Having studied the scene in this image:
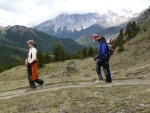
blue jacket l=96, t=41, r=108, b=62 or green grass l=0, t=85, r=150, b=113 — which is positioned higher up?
blue jacket l=96, t=41, r=108, b=62

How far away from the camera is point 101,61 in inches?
857

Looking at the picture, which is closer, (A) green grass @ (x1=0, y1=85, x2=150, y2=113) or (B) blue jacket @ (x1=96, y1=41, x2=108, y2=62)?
(A) green grass @ (x1=0, y1=85, x2=150, y2=113)

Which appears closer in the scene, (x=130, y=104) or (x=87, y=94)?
(x=130, y=104)

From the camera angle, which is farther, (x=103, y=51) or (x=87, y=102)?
(x=103, y=51)

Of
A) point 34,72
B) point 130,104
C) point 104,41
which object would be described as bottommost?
point 130,104

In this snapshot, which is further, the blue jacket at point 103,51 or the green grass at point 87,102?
the blue jacket at point 103,51

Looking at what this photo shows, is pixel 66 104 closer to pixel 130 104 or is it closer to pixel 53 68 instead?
pixel 130 104

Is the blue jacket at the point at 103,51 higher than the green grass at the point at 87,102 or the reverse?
higher

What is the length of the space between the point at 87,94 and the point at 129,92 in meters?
1.93

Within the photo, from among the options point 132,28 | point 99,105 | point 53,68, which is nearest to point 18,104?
point 99,105

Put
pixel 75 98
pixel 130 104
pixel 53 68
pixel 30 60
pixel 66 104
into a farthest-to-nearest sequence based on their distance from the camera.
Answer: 1. pixel 53 68
2. pixel 30 60
3. pixel 75 98
4. pixel 66 104
5. pixel 130 104

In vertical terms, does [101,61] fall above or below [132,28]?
below

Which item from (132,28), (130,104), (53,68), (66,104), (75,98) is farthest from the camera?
(132,28)

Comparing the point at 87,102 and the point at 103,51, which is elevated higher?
the point at 103,51
